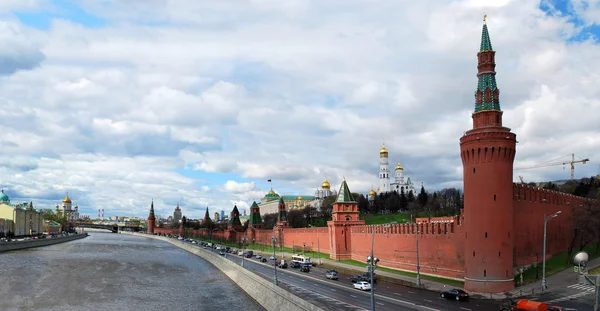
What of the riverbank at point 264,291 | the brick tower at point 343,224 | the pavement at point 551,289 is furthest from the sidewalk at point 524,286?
the brick tower at point 343,224

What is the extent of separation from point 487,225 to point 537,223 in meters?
12.6

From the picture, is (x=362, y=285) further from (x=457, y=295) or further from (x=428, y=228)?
(x=428, y=228)

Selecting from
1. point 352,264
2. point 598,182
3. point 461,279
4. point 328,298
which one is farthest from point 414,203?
point 328,298

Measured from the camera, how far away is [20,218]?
140375mm

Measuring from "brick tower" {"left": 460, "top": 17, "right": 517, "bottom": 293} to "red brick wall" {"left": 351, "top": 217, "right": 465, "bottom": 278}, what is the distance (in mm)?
5123

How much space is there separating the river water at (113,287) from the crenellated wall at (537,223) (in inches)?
1061

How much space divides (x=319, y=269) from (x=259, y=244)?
64.0 meters

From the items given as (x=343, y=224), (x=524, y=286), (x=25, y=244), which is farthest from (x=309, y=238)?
(x=25, y=244)

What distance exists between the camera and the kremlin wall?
152 ft

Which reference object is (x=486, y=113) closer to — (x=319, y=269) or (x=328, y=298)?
(x=328, y=298)

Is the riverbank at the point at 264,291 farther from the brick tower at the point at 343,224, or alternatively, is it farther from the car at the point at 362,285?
the brick tower at the point at 343,224

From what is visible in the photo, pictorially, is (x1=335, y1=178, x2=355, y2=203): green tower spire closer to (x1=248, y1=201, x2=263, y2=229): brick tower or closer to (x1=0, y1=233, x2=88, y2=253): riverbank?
(x1=248, y1=201, x2=263, y2=229): brick tower

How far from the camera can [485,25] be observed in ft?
164

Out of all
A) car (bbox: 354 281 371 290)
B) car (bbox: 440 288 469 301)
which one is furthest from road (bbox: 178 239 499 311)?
car (bbox: 440 288 469 301)
